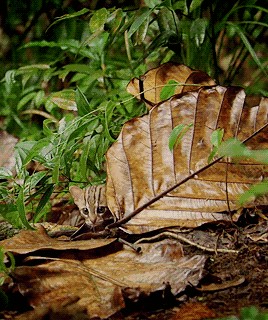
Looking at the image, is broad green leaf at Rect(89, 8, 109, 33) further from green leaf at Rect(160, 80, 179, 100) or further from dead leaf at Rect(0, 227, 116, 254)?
dead leaf at Rect(0, 227, 116, 254)

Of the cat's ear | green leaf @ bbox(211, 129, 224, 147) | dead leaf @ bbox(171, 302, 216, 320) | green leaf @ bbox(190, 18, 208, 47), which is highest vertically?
green leaf @ bbox(190, 18, 208, 47)

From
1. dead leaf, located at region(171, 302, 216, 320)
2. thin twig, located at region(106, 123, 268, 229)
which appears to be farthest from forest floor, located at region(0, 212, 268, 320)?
thin twig, located at region(106, 123, 268, 229)

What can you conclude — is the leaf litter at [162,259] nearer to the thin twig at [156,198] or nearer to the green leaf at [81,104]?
the thin twig at [156,198]

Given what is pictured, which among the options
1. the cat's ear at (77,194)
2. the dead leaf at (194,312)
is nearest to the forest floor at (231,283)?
the dead leaf at (194,312)

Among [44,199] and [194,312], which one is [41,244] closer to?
[44,199]

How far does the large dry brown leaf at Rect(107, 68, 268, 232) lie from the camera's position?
1404mm

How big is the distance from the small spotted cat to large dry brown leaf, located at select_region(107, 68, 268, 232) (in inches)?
2.1

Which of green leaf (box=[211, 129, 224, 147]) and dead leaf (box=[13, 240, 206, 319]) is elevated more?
green leaf (box=[211, 129, 224, 147])

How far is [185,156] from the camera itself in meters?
1.43

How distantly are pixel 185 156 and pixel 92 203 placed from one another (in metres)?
0.26

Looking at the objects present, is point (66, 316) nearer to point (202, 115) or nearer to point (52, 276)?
point (52, 276)

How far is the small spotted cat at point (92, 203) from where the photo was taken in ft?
4.79

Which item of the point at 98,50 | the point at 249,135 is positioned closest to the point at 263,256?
the point at 249,135

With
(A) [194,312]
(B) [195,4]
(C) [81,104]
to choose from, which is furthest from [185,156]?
(B) [195,4]
